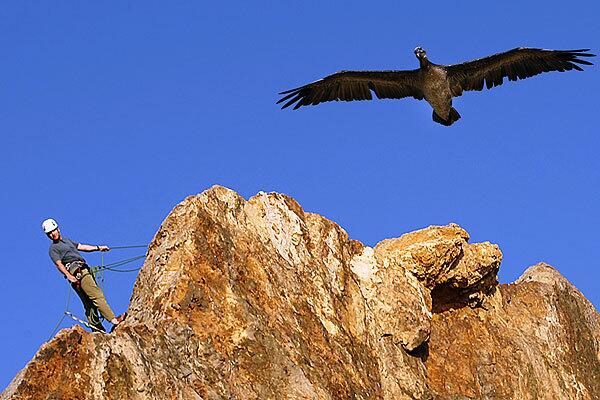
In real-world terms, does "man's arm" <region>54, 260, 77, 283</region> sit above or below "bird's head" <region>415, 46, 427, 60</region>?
below

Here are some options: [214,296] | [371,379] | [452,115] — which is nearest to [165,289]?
[214,296]

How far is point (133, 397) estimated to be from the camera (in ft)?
41.2

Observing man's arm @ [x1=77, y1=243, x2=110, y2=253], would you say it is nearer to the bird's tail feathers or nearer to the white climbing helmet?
the white climbing helmet

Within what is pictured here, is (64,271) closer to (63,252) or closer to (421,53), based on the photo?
(63,252)

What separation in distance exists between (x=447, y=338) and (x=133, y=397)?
8.75 metres

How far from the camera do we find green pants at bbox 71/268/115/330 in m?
15.0

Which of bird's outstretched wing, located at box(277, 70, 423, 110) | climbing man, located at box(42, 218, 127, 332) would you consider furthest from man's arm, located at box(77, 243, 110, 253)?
bird's outstretched wing, located at box(277, 70, 423, 110)

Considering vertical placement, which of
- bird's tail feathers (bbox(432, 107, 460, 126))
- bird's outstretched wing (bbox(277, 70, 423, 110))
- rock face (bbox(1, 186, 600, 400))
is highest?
bird's outstretched wing (bbox(277, 70, 423, 110))

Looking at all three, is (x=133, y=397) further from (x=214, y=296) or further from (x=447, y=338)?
(x=447, y=338)

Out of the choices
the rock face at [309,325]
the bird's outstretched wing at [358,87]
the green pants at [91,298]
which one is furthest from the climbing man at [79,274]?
the bird's outstretched wing at [358,87]

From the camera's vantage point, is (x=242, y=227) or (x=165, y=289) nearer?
(x=165, y=289)

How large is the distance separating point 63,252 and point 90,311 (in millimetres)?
1027

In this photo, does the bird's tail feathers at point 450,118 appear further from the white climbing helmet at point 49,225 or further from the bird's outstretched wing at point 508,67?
the white climbing helmet at point 49,225

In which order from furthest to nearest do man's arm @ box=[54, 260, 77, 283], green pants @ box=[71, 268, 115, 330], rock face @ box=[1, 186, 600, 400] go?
green pants @ box=[71, 268, 115, 330]
man's arm @ box=[54, 260, 77, 283]
rock face @ box=[1, 186, 600, 400]
